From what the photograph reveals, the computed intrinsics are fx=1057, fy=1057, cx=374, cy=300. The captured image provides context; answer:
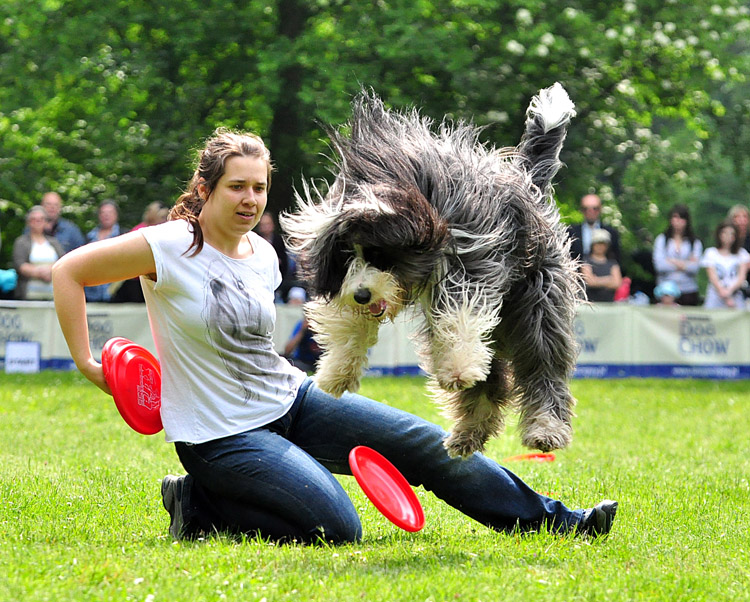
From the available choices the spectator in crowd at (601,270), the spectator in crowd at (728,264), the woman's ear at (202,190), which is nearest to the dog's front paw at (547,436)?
the woman's ear at (202,190)

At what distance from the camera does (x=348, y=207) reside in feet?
11.5

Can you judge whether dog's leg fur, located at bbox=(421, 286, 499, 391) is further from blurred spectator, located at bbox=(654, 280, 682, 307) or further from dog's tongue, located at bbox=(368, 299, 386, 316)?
blurred spectator, located at bbox=(654, 280, 682, 307)

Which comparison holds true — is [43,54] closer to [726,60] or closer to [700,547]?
[726,60]

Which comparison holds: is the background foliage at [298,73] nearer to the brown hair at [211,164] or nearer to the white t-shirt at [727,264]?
the white t-shirt at [727,264]

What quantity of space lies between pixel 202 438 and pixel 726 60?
11.6 meters

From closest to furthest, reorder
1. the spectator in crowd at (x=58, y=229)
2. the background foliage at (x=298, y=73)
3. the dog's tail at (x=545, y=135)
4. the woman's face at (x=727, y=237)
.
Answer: the dog's tail at (x=545, y=135) < the spectator in crowd at (x=58, y=229) < the woman's face at (x=727, y=237) < the background foliage at (x=298, y=73)

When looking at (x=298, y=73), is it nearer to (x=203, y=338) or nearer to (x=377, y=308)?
(x=203, y=338)

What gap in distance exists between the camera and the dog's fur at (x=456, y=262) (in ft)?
11.5

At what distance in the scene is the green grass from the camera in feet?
A: 10.9

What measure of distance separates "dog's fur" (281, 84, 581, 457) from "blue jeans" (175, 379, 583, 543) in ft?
0.67

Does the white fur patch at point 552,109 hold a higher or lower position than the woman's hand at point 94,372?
higher

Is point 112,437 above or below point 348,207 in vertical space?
below

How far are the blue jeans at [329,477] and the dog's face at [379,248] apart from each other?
77 cm

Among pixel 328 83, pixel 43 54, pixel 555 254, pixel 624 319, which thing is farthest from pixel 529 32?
pixel 555 254
